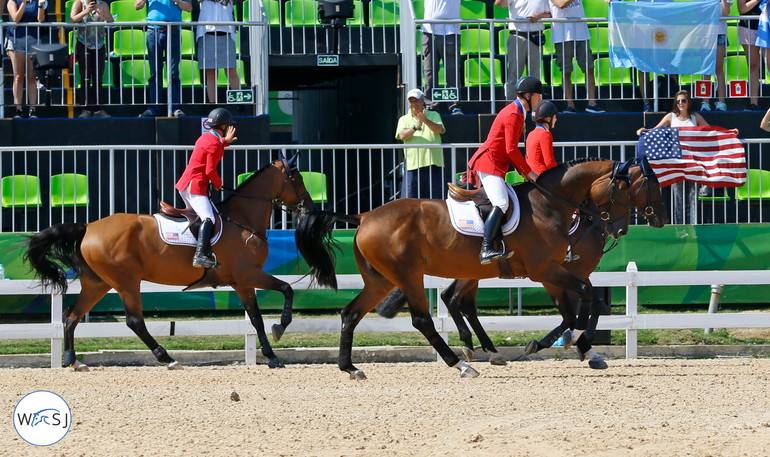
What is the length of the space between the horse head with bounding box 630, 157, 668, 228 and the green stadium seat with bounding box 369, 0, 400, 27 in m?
7.42

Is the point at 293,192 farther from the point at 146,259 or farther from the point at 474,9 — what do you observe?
the point at 474,9

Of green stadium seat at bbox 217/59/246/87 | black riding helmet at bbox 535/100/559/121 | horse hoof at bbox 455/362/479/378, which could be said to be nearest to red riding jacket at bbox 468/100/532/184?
black riding helmet at bbox 535/100/559/121

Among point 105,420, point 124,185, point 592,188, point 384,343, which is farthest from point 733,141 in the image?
point 105,420

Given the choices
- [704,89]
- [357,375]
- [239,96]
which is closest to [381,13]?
[239,96]

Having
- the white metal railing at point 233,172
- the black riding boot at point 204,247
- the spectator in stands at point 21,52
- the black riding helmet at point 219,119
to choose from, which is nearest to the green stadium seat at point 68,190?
the white metal railing at point 233,172

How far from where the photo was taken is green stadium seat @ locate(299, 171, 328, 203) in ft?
47.5

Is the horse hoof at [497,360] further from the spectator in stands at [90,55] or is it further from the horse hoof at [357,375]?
the spectator in stands at [90,55]

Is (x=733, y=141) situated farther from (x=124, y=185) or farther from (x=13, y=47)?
(x=13, y=47)

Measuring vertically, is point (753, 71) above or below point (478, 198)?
above

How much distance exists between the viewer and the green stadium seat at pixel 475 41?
16938mm

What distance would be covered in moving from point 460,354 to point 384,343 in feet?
4.10

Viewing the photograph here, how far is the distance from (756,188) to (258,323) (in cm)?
721

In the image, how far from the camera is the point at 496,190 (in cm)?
1072

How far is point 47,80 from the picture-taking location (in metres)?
15.8
